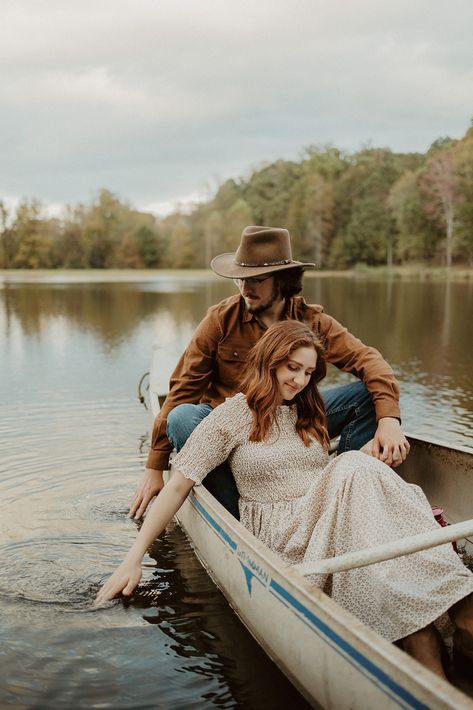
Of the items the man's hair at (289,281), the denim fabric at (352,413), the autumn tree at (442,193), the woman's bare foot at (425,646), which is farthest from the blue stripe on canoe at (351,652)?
the autumn tree at (442,193)

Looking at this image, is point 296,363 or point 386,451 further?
point 386,451

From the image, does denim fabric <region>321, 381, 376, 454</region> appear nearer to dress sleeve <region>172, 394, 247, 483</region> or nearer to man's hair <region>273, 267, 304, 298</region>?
man's hair <region>273, 267, 304, 298</region>

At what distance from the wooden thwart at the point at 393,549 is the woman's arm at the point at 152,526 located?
96cm

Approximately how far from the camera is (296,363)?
3484mm

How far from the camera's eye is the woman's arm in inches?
137

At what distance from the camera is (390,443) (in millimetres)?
3805

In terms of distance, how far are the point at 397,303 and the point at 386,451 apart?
23.0 metres

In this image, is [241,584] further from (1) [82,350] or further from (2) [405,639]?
(1) [82,350]

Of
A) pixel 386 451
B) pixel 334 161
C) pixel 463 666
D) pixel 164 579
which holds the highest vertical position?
pixel 334 161

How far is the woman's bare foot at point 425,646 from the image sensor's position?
2703 mm

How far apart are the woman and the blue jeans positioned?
1.46 feet

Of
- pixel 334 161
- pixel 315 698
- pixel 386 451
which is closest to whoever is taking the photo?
pixel 315 698

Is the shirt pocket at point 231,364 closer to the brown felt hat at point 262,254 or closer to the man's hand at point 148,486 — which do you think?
the brown felt hat at point 262,254

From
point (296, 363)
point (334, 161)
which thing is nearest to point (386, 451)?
point (296, 363)
